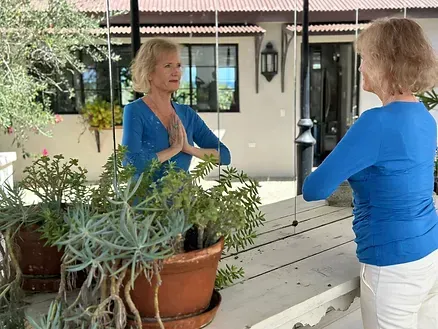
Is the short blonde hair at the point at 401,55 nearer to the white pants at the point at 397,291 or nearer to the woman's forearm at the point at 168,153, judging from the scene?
the white pants at the point at 397,291

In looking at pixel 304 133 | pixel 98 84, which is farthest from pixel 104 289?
pixel 304 133

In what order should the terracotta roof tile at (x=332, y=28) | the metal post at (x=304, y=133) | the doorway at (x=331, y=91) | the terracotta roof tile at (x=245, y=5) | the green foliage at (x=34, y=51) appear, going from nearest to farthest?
1. the terracotta roof tile at (x=245, y=5)
2. the metal post at (x=304, y=133)
3. the green foliage at (x=34, y=51)
4. the terracotta roof tile at (x=332, y=28)
5. the doorway at (x=331, y=91)

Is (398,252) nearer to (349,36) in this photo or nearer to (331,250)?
(331,250)

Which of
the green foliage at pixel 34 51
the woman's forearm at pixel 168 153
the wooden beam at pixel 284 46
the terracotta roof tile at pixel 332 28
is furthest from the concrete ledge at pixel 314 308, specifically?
the terracotta roof tile at pixel 332 28

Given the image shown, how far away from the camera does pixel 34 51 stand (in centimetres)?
419

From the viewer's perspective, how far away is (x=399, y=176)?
3.13ft

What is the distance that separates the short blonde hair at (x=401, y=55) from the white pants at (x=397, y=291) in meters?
0.37

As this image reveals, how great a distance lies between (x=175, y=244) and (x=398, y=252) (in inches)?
19.4

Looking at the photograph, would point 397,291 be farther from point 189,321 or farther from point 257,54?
point 257,54

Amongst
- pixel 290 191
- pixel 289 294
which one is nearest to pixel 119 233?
pixel 289 294

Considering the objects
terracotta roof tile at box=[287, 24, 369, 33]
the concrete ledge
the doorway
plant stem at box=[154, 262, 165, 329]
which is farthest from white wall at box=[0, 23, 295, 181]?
plant stem at box=[154, 262, 165, 329]

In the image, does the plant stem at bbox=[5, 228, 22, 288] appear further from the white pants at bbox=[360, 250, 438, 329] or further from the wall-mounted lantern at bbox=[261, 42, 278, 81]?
the wall-mounted lantern at bbox=[261, 42, 278, 81]

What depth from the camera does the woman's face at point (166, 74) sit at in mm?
1566

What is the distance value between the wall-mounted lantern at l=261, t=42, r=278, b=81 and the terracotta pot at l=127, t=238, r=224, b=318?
2.38 meters
